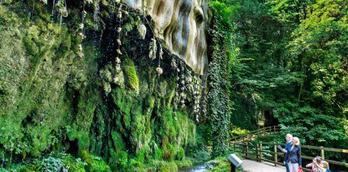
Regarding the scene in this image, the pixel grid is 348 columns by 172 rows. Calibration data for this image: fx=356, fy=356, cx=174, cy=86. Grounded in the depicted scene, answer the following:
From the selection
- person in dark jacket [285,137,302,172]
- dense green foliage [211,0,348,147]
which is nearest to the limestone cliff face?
dense green foliage [211,0,348,147]

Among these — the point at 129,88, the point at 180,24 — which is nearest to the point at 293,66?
the point at 180,24

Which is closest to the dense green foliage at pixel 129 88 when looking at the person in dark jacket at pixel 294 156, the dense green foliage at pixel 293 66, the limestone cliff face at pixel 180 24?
the dense green foliage at pixel 293 66

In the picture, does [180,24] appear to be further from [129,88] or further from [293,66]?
[293,66]

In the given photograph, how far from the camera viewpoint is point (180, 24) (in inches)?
457

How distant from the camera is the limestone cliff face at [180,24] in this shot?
9.12 m

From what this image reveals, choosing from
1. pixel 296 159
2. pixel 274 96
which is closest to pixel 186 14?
pixel 296 159

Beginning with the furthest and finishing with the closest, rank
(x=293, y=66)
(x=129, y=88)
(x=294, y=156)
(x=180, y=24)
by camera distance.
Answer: (x=293, y=66), (x=180, y=24), (x=129, y=88), (x=294, y=156)

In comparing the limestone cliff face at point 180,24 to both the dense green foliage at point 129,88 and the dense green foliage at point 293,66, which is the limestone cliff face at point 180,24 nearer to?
the dense green foliage at point 129,88

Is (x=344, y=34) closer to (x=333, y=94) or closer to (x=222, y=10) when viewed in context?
(x=333, y=94)

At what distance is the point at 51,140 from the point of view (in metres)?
7.98

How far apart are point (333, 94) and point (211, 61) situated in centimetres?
847

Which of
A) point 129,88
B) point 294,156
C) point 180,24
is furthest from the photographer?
point 180,24

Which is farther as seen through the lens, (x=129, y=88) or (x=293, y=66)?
(x=293, y=66)

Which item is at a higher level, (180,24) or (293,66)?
(293,66)
